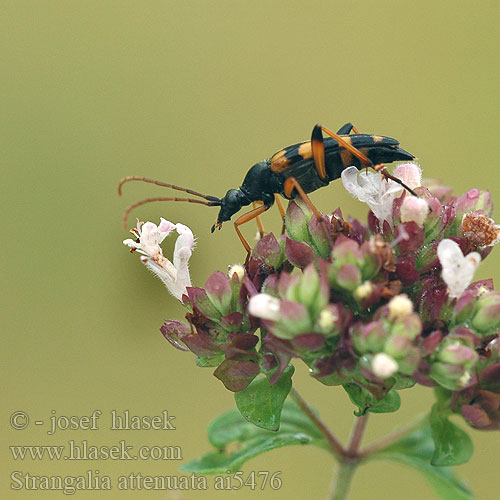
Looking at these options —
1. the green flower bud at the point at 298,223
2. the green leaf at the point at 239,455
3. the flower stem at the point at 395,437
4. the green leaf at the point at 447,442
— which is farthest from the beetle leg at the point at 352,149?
Result: the green leaf at the point at 239,455

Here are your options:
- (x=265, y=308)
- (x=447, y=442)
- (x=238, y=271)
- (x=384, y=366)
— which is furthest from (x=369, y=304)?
(x=447, y=442)

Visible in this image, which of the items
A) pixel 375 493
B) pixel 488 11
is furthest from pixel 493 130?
pixel 375 493

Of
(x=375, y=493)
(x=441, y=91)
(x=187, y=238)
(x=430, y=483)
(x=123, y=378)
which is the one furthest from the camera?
(x=441, y=91)

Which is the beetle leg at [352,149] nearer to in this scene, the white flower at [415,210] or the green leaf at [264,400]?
the white flower at [415,210]

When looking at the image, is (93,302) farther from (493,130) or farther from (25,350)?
(493,130)

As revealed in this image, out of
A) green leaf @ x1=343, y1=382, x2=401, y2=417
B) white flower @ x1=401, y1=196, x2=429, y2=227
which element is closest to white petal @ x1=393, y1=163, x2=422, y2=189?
white flower @ x1=401, y1=196, x2=429, y2=227
